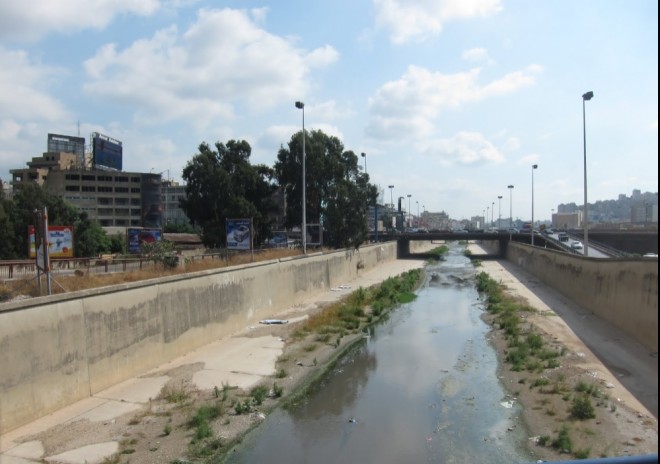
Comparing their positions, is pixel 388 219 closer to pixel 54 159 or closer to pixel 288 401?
pixel 54 159

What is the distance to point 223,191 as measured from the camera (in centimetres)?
5875

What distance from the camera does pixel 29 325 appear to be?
10.9 m

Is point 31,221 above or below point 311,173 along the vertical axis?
below

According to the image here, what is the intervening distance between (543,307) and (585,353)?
12168mm

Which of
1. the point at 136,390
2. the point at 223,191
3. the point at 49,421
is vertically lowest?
the point at 136,390

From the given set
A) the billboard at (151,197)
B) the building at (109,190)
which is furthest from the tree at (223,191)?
the billboard at (151,197)

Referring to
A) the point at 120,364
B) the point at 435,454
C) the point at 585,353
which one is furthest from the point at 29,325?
the point at 585,353

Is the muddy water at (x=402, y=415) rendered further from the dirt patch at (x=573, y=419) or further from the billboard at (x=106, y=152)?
the billboard at (x=106, y=152)

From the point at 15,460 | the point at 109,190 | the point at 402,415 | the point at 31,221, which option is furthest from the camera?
the point at 109,190

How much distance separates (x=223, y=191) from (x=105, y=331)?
4641cm

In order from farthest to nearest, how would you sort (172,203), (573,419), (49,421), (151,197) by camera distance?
(172,203) < (151,197) < (573,419) < (49,421)

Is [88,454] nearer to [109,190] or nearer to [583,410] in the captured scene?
[583,410]

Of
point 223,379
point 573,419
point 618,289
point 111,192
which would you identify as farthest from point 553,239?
point 111,192

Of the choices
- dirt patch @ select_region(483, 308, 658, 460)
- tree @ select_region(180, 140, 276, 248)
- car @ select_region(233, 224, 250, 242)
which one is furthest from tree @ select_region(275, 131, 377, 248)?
dirt patch @ select_region(483, 308, 658, 460)
